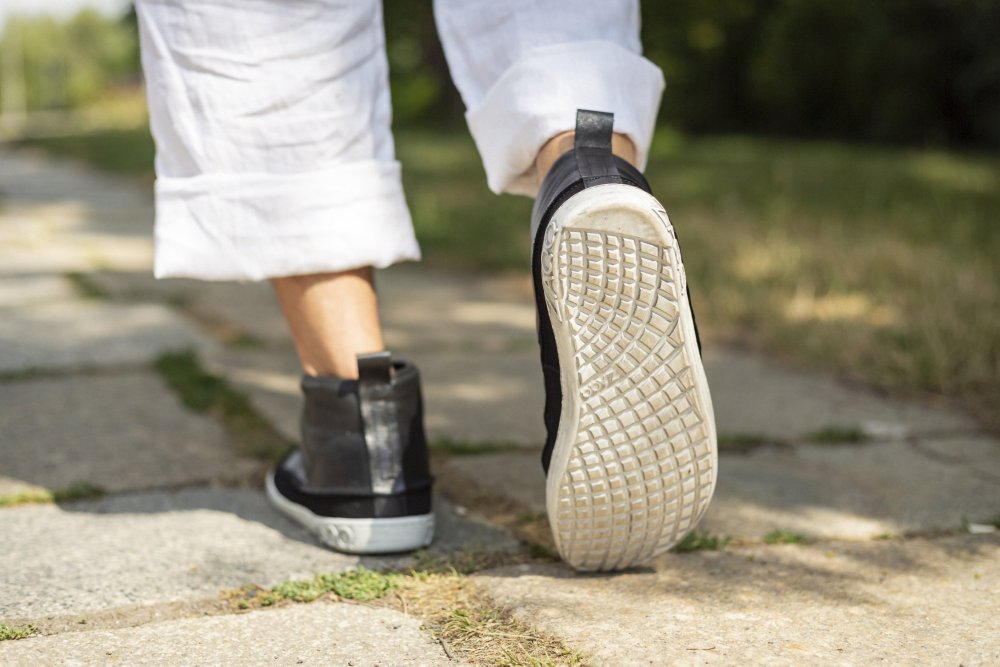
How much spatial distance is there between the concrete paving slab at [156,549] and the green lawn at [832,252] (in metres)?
1.10

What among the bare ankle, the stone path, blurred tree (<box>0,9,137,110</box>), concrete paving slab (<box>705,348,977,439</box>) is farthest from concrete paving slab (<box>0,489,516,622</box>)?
blurred tree (<box>0,9,137,110</box>)

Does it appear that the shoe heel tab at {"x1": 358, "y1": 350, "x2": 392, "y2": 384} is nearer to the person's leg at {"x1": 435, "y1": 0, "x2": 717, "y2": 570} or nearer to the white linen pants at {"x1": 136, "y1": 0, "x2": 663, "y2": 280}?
the white linen pants at {"x1": 136, "y1": 0, "x2": 663, "y2": 280}

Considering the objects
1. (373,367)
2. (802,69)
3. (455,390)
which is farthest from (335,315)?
(802,69)

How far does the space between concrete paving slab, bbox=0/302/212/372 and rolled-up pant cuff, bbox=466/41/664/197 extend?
1113mm

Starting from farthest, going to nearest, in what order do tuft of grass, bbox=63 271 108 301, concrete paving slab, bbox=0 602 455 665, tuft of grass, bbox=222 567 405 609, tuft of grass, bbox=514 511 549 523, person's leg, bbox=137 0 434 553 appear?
1. tuft of grass, bbox=63 271 108 301
2. tuft of grass, bbox=514 511 549 523
3. person's leg, bbox=137 0 434 553
4. tuft of grass, bbox=222 567 405 609
5. concrete paving slab, bbox=0 602 455 665

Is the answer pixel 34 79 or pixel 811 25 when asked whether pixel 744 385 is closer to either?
pixel 811 25

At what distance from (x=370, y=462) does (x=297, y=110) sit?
397 mm

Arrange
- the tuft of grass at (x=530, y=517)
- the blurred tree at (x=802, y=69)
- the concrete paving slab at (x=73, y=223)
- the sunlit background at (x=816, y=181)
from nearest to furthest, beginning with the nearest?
the tuft of grass at (x=530, y=517) → the sunlit background at (x=816, y=181) → the concrete paving slab at (x=73, y=223) → the blurred tree at (x=802, y=69)

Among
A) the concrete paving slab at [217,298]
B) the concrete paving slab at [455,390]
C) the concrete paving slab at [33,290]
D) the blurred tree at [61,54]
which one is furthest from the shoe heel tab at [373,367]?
the blurred tree at [61,54]

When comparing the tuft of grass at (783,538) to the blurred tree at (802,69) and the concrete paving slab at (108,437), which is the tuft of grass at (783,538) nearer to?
the concrete paving slab at (108,437)

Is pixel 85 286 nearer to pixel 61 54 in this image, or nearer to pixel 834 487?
pixel 834 487

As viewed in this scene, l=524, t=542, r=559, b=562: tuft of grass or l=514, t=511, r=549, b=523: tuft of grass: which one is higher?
l=524, t=542, r=559, b=562: tuft of grass

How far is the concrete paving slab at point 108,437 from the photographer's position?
139 centimetres

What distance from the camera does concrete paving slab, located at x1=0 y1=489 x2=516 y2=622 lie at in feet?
3.38
